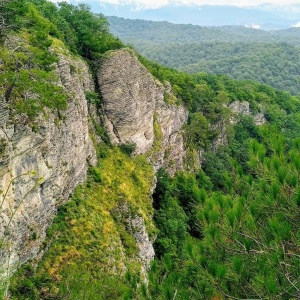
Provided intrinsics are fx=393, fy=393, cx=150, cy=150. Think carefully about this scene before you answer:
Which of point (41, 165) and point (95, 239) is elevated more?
point (41, 165)

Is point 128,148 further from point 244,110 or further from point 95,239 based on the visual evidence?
point 244,110

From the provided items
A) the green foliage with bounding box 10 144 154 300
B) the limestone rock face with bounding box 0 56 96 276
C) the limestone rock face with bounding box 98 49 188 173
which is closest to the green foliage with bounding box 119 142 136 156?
the limestone rock face with bounding box 98 49 188 173

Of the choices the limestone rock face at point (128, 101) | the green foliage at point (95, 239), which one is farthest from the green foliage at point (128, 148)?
the green foliage at point (95, 239)

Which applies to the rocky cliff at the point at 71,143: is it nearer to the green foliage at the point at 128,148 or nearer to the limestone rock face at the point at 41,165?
the limestone rock face at the point at 41,165

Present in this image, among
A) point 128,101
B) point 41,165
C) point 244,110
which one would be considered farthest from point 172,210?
point 244,110

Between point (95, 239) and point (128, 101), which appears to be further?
point (128, 101)

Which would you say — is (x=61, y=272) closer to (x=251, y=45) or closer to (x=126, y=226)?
(x=126, y=226)

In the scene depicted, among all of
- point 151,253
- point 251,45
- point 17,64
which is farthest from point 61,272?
point 251,45
